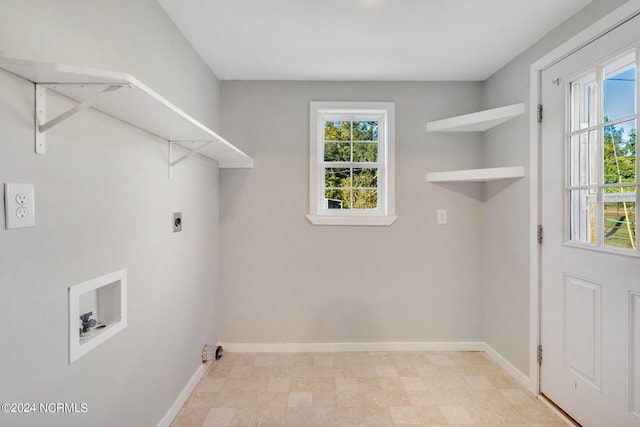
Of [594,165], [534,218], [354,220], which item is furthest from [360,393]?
[594,165]

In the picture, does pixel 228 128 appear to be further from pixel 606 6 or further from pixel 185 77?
pixel 606 6

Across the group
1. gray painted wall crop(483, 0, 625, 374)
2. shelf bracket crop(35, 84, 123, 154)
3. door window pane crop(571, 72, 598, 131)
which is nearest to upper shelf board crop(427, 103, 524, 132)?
gray painted wall crop(483, 0, 625, 374)

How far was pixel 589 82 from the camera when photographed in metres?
1.67

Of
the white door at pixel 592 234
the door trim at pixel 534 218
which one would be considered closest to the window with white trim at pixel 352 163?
the door trim at pixel 534 218

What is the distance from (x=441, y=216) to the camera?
264 cm

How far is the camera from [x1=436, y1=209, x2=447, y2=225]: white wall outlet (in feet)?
8.66

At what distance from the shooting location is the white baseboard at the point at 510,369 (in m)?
2.06

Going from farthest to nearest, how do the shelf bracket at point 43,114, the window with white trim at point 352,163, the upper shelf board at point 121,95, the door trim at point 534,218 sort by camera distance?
the window with white trim at point 352,163
the door trim at point 534,218
the shelf bracket at point 43,114
the upper shelf board at point 121,95

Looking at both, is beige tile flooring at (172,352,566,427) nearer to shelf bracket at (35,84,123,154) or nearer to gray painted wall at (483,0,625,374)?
gray painted wall at (483,0,625,374)

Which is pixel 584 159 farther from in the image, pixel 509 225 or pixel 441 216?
pixel 441 216

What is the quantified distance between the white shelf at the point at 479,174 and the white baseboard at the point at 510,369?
4.61ft

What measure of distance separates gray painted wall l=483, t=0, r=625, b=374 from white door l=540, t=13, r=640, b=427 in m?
0.16

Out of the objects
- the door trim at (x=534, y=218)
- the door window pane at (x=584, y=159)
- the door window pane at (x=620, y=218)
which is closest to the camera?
the door window pane at (x=620, y=218)

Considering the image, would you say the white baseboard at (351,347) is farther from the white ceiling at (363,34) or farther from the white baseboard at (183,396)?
the white ceiling at (363,34)
